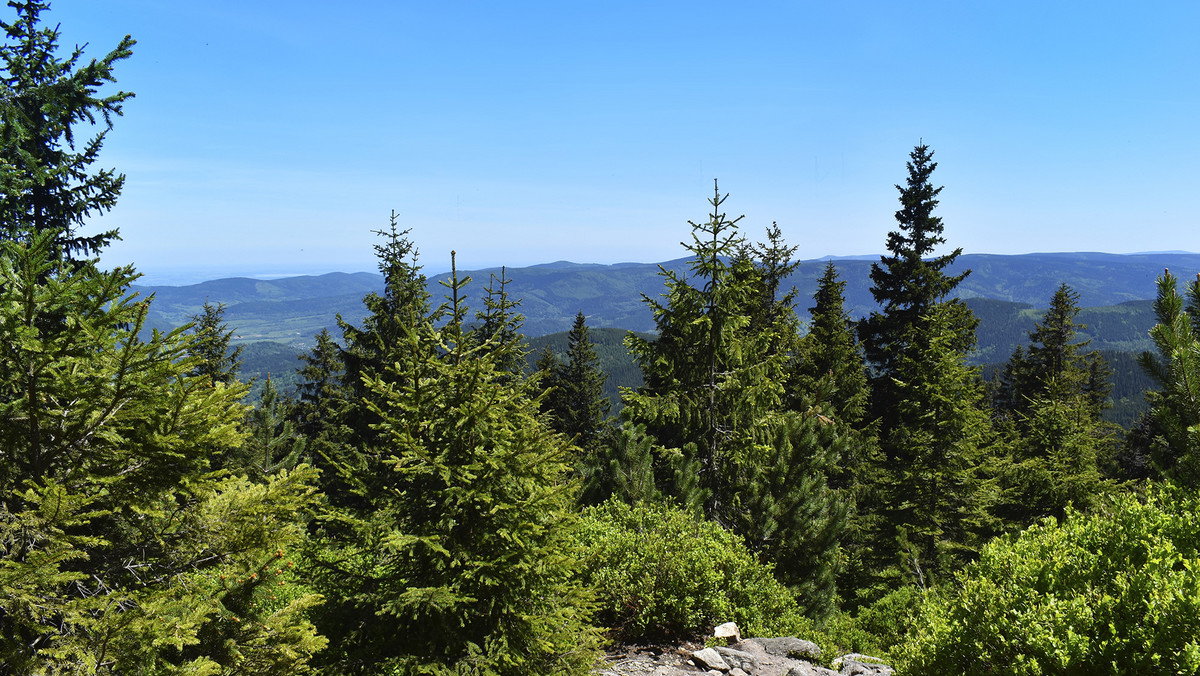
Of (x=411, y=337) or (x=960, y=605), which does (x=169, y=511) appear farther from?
(x=960, y=605)

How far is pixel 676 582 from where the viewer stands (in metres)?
10.9

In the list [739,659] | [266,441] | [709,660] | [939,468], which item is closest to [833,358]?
[939,468]

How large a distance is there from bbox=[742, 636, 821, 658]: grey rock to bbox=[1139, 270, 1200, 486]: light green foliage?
19.4 ft

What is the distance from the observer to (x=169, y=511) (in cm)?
529

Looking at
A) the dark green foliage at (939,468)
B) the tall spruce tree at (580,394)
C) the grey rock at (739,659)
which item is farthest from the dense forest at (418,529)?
the tall spruce tree at (580,394)

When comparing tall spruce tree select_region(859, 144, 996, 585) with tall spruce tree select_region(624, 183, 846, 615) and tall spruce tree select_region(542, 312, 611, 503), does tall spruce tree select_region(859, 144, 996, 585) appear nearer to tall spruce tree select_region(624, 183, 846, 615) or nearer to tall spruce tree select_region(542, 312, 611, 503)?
tall spruce tree select_region(624, 183, 846, 615)

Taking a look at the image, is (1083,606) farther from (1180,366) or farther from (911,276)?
(911,276)

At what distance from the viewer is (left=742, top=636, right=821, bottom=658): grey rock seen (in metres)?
10.3

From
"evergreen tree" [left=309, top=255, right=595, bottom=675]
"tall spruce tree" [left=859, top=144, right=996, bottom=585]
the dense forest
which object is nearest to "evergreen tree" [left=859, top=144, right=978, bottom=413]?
"tall spruce tree" [left=859, top=144, right=996, bottom=585]

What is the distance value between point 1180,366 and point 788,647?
24.0 ft

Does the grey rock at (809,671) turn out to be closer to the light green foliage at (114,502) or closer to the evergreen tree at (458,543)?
the evergreen tree at (458,543)

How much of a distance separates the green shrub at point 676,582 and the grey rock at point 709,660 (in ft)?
3.09

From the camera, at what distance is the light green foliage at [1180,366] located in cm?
770

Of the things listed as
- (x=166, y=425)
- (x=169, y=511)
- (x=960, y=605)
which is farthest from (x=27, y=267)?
(x=960, y=605)
